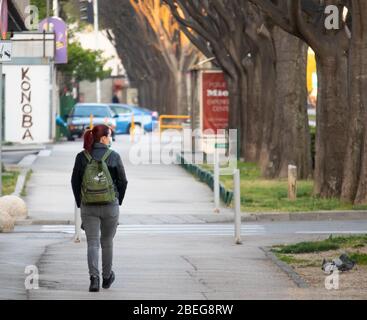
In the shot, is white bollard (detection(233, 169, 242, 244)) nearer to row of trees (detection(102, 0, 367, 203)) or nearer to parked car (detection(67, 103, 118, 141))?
row of trees (detection(102, 0, 367, 203))

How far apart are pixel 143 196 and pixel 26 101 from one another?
72.6ft

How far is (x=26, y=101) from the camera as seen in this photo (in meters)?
52.6

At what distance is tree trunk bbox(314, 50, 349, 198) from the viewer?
28.1 m

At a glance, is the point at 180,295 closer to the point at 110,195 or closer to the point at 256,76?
the point at 110,195

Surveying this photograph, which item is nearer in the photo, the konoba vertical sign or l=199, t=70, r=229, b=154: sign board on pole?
l=199, t=70, r=229, b=154: sign board on pole

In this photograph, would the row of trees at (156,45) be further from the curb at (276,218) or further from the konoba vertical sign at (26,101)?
the curb at (276,218)

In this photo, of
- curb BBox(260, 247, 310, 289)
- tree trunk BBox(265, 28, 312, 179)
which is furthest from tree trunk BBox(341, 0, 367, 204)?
curb BBox(260, 247, 310, 289)

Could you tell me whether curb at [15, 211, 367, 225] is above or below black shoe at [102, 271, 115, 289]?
below

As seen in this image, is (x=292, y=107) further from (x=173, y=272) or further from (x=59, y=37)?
(x=59, y=37)

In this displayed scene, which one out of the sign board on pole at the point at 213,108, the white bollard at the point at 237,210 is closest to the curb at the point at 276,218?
the white bollard at the point at 237,210

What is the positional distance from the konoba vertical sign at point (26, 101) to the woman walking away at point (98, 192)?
37477 mm

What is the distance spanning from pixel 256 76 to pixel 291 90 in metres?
6.99

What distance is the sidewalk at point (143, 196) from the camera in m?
26.0

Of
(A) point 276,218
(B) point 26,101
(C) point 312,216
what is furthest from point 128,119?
(C) point 312,216
